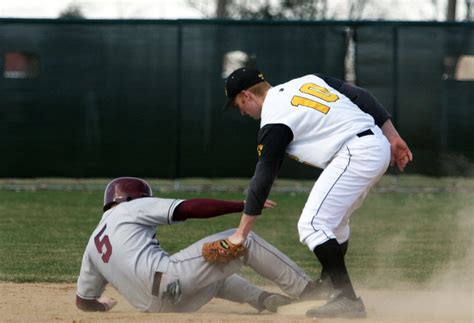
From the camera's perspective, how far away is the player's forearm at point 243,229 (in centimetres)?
609

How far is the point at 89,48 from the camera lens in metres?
16.4

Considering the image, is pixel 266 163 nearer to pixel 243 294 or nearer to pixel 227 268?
pixel 227 268

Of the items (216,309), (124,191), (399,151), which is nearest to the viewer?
(124,191)

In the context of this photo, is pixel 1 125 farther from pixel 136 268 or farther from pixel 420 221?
pixel 136 268

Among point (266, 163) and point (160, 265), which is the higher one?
point (266, 163)

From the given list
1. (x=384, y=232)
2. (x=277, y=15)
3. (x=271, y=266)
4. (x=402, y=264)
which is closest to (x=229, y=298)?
(x=271, y=266)

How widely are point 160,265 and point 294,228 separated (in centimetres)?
624

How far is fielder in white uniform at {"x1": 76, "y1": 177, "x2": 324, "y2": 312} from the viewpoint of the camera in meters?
6.25

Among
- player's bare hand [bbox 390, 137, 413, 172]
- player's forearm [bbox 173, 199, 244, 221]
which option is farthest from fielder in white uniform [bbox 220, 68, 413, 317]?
player's bare hand [bbox 390, 137, 413, 172]

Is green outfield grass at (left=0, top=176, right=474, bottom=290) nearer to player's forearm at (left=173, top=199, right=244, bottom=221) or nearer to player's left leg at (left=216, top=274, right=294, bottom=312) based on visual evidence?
player's left leg at (left=216, top=274, right=294, bottom=312)

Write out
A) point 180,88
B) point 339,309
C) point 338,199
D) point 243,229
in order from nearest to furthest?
1. point 243,229
2. point 339,309
3. point 338,199
4. point 180,88

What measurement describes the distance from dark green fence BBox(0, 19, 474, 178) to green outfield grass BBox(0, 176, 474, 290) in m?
0.46

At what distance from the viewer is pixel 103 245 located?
6332 millimetres

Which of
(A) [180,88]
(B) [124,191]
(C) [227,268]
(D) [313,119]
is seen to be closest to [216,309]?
(C) [227,268]
